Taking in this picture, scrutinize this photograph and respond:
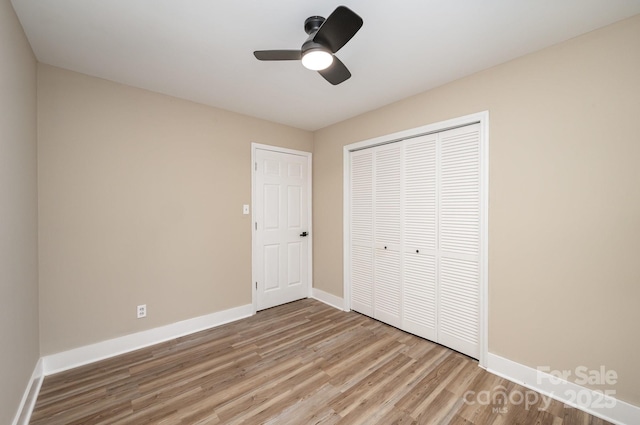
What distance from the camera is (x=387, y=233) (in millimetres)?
3031

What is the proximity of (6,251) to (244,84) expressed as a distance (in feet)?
6.78

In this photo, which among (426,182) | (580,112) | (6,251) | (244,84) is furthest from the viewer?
(426,182)

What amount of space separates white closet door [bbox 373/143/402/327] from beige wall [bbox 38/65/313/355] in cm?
165

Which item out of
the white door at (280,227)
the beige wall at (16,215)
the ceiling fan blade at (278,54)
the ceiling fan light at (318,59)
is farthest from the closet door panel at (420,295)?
the beige wall at (16,215)

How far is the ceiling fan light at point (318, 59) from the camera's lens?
150 cm

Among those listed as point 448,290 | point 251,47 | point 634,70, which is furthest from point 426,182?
point 251,47

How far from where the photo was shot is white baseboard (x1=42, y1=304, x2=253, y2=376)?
2.15 m

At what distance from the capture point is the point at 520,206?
2.01 meters

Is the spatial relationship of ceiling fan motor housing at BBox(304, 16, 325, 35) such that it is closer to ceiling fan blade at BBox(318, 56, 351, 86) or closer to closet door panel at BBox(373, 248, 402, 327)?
ceiling fan blade at BBox(318, 56, 351, 86)

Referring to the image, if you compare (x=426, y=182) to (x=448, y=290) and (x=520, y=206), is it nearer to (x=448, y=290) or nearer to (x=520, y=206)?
(x=520, y=206)

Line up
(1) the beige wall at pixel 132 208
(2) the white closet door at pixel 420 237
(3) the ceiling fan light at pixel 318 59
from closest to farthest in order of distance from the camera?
(3) the ceiling fan light at pixel 318 59
(1) the beige wall at pixel 132 208
(2) the white closet door at pixel 420 237

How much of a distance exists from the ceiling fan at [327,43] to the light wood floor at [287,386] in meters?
2.30

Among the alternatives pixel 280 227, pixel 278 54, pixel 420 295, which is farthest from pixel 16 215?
pixel 420 295

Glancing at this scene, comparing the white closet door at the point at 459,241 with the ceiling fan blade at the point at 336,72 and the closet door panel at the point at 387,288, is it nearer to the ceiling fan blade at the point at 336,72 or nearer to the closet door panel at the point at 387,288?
the closet door panel at the point at 387,288
